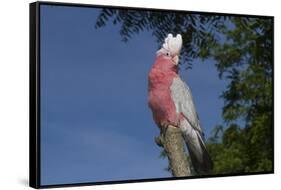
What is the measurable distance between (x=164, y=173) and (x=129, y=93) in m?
1.03

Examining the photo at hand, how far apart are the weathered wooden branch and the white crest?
2.77 feet

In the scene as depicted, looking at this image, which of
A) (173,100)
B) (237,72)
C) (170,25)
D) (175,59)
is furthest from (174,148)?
(170,25)

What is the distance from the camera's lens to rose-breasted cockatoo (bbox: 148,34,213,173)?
9.19 m

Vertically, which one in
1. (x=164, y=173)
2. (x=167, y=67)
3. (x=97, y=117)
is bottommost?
(x=164, y=173)

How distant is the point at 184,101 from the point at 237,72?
894 mm

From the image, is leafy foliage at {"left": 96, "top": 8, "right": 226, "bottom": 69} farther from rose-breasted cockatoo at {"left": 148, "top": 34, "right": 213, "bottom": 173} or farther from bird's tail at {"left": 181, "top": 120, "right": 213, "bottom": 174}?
bird's tail at {"left": 181, "top": 120, "right": 213, "bottom": 174}

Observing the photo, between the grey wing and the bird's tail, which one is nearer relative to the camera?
the grey wing

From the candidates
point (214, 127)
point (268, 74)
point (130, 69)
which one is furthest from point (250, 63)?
point (130, 69)

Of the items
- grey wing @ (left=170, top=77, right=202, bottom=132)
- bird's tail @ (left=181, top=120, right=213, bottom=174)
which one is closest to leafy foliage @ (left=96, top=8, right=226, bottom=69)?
grey wing @ (left=170, top=77, right=202, bottom=132)

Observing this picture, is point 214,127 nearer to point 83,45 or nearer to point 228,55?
point 228,55

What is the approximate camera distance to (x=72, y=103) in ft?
28.4

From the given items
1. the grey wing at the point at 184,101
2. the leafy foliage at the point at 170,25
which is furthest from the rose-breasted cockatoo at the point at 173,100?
the leafy foliage at the point at 170,25

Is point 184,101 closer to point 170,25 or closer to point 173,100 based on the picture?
point 173,100

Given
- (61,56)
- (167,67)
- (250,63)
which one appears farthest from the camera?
(250,63)
